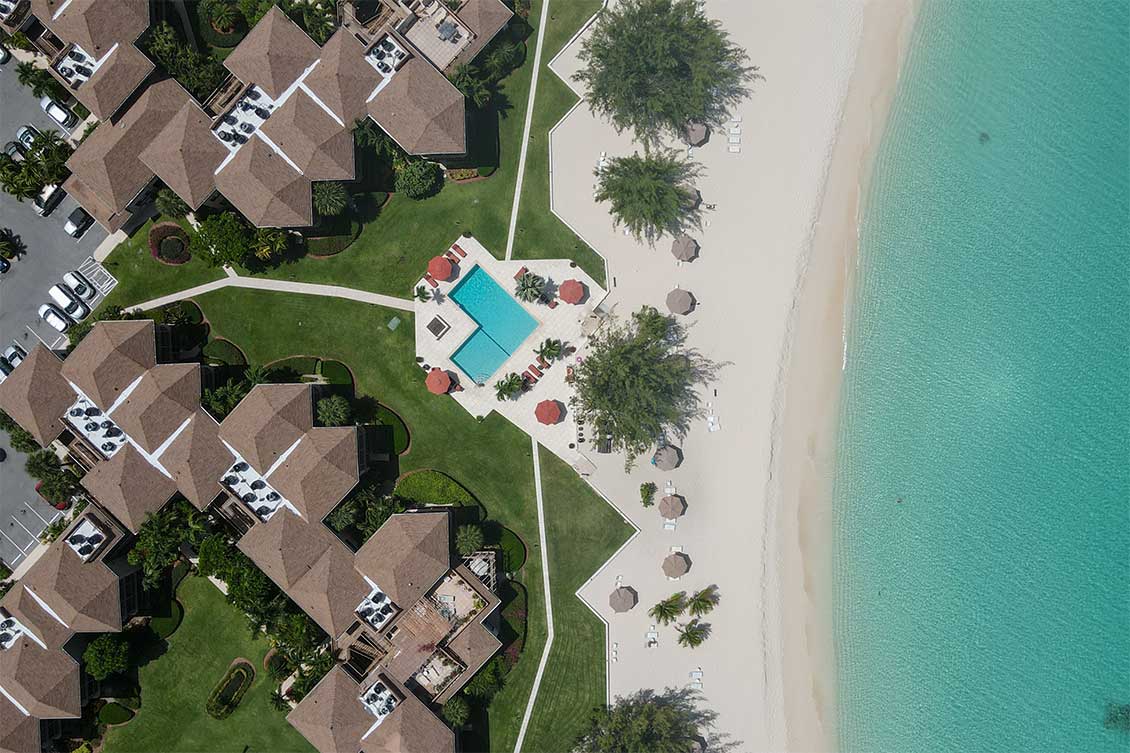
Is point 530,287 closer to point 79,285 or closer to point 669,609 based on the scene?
point 669,609

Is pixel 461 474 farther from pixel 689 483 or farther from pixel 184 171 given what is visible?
pixel 184 171

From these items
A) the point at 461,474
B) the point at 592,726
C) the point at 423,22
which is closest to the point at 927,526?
the point at 592,726

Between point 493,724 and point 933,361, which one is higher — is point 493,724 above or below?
below

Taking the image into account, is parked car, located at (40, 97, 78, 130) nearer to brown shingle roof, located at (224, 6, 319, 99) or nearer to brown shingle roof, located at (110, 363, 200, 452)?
brown shingle roof, located at (224, 6, 319, 99)

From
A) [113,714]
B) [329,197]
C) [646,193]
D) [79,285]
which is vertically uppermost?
[646,193]

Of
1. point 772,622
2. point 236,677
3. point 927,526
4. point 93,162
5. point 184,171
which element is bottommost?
point 236,677

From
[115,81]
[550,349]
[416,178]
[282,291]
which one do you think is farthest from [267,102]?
[550,349]
